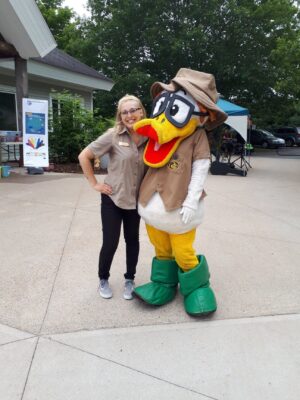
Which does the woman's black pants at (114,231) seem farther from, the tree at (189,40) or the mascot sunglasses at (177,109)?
the tree at (189,40)

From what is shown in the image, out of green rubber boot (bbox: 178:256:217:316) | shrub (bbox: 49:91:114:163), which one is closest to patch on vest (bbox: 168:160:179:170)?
green rubber boot (bbox: 178:256:217:316)

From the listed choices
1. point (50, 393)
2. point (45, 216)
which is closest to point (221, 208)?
point (45, 216)

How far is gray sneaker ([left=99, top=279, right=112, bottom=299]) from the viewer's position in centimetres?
326

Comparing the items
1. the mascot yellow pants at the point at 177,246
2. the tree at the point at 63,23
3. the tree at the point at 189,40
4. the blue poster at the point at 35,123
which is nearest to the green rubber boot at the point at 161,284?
the mascot yellow pants at the point at 177,246

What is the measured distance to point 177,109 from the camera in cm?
281

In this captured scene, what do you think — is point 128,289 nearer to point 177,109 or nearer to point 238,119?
point 177,109

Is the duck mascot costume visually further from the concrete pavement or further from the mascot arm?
the concrete pavement

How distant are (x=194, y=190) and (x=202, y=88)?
0.74 meters

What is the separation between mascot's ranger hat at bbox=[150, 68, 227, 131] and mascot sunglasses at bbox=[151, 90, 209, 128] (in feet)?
0.21

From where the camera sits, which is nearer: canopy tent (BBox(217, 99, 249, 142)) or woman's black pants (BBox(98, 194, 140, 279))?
woman's black pants (BBox(98, 194, 140, 279))

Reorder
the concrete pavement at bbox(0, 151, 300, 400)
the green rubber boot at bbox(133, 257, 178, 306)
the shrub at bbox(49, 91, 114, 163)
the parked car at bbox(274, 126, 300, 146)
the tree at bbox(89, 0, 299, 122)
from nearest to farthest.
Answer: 1. the concrete pavement at bbox(0, 151, 300, 400)
2. the green rubber boot at bbox(133, 257, 178, 306)
3. the shrub at bbox(49, 91, 114, 163)
4. the tree at bbox(89, 0, 299, 122)
5. the parked car at bbox(274, 126, 300, 146)

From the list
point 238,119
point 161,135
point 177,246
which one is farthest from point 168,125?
point 238,119

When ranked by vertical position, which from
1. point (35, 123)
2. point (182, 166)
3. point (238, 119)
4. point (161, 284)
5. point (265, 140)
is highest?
point (182, 166)

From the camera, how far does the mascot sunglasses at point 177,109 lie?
278 cm
